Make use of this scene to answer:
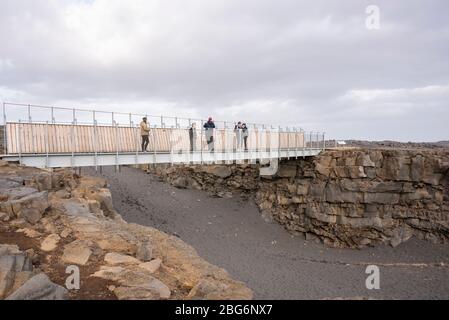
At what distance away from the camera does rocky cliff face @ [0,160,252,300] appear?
7.25 meters

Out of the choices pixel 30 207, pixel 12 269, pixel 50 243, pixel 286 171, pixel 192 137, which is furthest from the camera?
pixel 286 171

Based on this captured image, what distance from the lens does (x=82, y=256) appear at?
8.90 metres

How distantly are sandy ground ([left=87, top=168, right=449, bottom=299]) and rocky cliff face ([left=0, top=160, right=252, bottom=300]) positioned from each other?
4.65m

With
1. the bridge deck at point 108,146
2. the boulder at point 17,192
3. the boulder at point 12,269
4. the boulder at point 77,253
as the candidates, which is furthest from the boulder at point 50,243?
the bridge deck at point 108,146

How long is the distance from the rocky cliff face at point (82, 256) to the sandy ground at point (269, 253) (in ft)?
15.3

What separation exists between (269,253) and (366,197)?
925 cm

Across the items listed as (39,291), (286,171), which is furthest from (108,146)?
(286,171)

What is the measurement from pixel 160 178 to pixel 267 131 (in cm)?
1354

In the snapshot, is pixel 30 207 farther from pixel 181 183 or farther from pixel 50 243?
pixel 181 183

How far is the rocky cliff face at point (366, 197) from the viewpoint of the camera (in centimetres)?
2586

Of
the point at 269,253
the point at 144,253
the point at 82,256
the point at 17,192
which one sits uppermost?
the point at 17,192

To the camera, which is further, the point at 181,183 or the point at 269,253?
the point at 181,183

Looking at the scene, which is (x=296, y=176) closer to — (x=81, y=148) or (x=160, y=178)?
(x=160, y=178)

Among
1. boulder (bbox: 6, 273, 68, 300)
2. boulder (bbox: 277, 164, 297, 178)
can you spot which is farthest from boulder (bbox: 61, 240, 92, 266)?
boulder (bbox: 277, 164, 297, 178)
